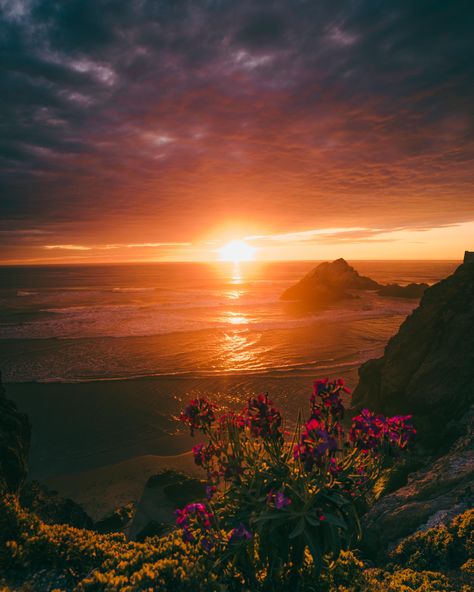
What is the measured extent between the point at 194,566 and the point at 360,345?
24.2 meters

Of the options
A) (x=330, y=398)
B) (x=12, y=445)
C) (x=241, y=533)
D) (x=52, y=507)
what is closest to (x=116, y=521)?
(x=52, y=507)

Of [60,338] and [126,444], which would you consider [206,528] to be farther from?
[60,338]

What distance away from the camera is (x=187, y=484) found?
10125mm

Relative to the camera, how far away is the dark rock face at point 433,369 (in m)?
10.4

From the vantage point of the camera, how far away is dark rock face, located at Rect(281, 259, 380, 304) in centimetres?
5384

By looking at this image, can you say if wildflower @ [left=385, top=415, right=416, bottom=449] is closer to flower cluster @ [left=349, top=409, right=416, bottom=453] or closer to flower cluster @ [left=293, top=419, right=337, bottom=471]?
flower cluster @ [left=349, top=409, right=416, bottom=453]

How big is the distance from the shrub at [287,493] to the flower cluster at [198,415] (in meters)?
0.01

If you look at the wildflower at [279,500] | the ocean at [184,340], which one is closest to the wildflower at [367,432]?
the wildflower at [279,500]

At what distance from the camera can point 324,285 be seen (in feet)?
185

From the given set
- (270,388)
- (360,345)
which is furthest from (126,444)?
(360,345)

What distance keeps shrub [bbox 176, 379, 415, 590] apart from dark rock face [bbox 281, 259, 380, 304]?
47.9 meters

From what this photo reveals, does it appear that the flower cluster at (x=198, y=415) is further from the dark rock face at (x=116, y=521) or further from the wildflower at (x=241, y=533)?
the dark rock face at (x=116, y=521)

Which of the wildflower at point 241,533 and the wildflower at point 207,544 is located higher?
the wildflower at point 241,533

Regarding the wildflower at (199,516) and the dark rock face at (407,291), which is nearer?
the wildflower at (199,516)
